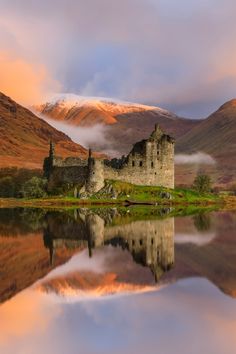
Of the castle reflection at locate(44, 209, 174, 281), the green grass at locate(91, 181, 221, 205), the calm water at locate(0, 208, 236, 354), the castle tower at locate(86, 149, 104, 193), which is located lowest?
the calm water at locate(0, 208, 236, 354)

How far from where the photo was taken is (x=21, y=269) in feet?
75.3

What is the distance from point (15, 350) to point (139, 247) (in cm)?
1805

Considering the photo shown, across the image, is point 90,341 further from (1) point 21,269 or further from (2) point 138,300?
(1) point 21,269

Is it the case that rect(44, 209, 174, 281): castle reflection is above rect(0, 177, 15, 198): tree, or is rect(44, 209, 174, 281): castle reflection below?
below

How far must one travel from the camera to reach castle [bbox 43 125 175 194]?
282 feet

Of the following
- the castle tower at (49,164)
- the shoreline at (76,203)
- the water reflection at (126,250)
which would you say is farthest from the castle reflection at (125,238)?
the castle tower at (49,164)

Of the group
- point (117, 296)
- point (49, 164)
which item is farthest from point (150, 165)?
point (117, 296)

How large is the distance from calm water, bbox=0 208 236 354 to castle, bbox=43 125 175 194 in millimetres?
52023

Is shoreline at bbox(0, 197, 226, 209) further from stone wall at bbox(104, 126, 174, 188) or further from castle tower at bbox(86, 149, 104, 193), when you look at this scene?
stone wall at bbox(104, 126, 174, 188)

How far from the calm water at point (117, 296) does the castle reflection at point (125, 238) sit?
90mm

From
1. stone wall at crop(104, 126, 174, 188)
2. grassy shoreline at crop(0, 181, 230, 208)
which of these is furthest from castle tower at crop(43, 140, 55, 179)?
stone wall at crop(104, 126, 174, 188)

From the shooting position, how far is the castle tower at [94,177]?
85.3m

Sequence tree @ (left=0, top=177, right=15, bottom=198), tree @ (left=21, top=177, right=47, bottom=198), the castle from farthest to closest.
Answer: tree @ (left=0, top=177, right=15, bottom=198)
tree @ (left=21, top=177, right=47, bottom=198)
the castle

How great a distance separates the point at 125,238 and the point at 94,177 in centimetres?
5077
